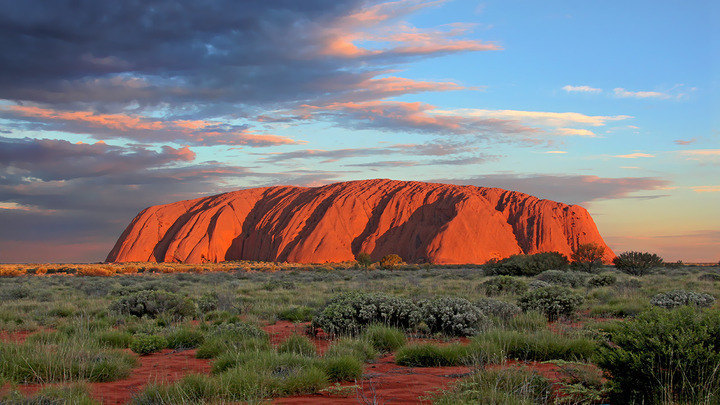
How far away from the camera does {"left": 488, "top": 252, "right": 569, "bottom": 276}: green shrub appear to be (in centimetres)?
2966

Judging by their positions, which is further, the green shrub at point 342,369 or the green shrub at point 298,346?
the green shrub at point 298,346

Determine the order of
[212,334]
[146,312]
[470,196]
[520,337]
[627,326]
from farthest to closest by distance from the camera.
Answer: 1. [470,196]
2. [146,312]
3. [212,334]
4. [520,337]
5. [627,326]

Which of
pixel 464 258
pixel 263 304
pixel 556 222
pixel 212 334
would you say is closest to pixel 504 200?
pixel 556 222

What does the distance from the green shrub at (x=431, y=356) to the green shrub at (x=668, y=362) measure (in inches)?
99.1

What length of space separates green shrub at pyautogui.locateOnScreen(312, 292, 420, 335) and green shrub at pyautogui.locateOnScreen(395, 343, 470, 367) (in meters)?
2.29

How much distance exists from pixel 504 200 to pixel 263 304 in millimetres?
80756

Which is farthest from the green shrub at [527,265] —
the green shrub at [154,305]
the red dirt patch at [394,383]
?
the red dirt patch at [394,383]

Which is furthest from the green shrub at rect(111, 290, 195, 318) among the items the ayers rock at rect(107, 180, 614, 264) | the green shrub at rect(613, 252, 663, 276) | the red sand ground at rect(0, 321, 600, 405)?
the ayers rock at rect(107, 180, 614, 264)

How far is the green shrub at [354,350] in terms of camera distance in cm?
727

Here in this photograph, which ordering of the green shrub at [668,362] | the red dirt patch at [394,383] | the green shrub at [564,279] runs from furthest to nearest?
the green shrub at [564,279] < the red dirt patch at [394,383] < the green shrub at [668,362]

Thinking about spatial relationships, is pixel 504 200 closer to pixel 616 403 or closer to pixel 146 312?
pixel 146 312

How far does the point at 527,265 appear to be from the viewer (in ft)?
98.2

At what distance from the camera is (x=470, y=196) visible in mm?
81688

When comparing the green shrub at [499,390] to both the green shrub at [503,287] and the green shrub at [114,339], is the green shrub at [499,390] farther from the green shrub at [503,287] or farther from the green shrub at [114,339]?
the green shrub at [503,287]
